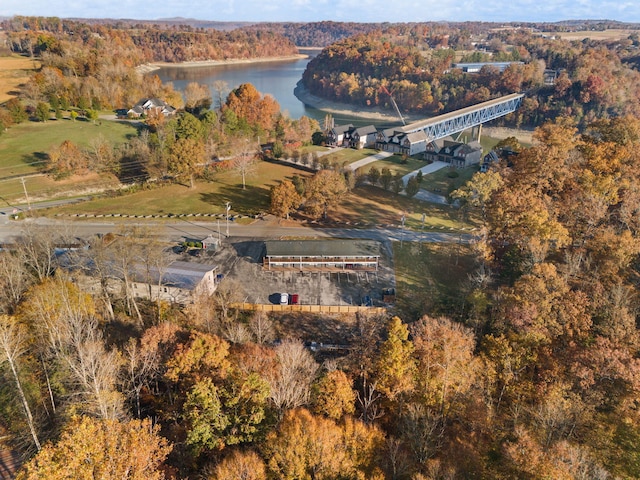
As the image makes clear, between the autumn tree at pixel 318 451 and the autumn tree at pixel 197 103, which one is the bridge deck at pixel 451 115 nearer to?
the autumn tree at pixel 197 103

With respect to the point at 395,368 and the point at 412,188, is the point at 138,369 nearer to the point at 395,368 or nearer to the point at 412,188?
the point at 395,368

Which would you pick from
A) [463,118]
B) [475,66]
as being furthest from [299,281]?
[475,66]

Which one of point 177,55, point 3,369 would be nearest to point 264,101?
point 3,369

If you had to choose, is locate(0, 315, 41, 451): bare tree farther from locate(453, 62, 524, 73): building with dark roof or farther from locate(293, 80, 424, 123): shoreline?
locate(453, 62, 524, 73): building with dark roof

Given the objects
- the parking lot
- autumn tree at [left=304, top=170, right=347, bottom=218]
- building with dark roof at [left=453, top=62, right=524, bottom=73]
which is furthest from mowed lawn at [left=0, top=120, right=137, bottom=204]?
building with dark roof at [left=453, top=62, right=524, bottom=73]

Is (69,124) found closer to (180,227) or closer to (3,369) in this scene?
(180,227)

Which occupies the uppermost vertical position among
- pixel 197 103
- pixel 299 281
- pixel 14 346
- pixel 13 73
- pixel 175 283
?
pixel 13 73
